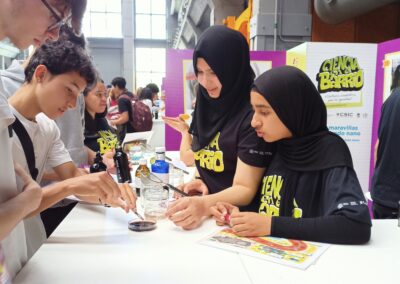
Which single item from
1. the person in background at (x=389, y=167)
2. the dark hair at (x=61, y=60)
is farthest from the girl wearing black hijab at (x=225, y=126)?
the person in background at (x=389, y=167)

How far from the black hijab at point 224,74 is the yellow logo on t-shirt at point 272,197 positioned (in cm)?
35

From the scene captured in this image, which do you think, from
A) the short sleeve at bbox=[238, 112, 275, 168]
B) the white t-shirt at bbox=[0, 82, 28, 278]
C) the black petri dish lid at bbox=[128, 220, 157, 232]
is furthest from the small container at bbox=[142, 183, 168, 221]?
the white t-shirt at bbox=[0, 82, 28, 278]

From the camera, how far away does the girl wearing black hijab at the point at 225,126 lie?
1378 mm

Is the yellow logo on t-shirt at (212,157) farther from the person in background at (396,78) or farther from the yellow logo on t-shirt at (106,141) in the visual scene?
the person in background at (396,78)

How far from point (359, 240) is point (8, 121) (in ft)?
3.33

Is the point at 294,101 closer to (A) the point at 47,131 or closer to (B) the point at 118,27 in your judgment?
(A) the point at 47,131

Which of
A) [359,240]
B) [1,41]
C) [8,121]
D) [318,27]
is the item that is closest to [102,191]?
[8,121]

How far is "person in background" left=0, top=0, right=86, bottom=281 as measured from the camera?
2.57ft

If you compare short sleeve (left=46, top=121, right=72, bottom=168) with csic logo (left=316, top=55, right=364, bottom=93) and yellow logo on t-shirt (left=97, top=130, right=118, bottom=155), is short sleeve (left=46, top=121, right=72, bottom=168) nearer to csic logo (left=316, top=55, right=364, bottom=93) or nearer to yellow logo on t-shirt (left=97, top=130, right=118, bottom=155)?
yellow logo on t-shirt (left=97, top=130, right=118, bottom=155)

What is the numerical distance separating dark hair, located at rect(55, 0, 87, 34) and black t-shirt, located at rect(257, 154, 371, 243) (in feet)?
2.71

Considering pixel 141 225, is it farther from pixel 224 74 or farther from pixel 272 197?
pixel 224 74

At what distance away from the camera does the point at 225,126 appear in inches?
60.6

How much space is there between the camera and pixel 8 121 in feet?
2.64

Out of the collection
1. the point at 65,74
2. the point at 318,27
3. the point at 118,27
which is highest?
the point at 118,27
